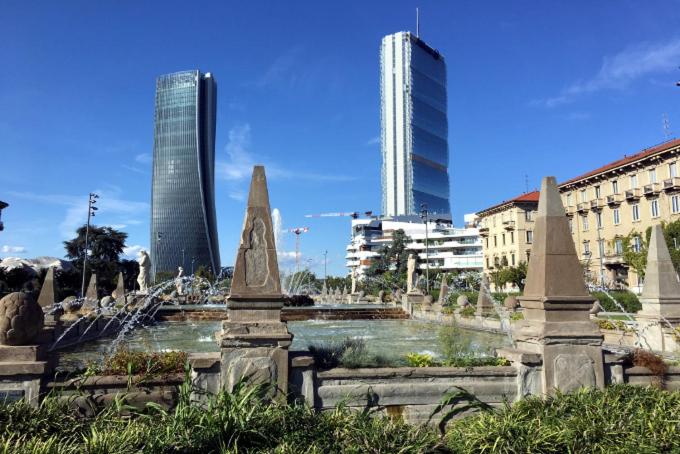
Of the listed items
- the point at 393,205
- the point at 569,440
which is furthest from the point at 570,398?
the point at 393,205

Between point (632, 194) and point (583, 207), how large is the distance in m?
9.02

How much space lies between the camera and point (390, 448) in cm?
508

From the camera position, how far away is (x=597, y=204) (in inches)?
2456

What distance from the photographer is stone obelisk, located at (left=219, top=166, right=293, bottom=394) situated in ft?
21.4

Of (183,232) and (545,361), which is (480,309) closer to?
(545,361)

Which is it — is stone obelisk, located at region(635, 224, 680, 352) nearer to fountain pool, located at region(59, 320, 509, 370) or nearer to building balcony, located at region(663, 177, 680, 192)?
fountain pool, located at region(59, 320, 509, 370)

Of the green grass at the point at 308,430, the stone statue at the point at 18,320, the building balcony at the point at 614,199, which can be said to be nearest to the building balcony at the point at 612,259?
A: the building balcony at the point at 614,199

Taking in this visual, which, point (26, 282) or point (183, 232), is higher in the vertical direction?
point (183, 232)

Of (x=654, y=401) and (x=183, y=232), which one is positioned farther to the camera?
(x=183, y=232)

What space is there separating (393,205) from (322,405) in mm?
186858

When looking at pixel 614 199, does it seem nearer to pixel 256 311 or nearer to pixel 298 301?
pixel 298 301

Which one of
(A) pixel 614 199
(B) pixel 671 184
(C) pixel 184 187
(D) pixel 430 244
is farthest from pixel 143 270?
(C) pixel 184 187

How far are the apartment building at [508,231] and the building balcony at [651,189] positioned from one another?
22703 mm

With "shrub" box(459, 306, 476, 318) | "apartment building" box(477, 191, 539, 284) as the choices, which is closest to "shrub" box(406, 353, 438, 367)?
"shrub" box(459, 306, 476, 318)
